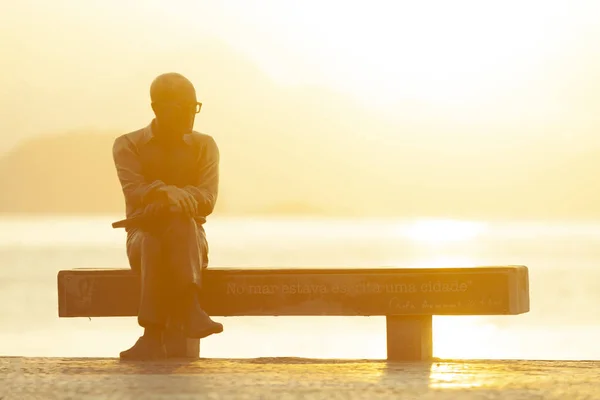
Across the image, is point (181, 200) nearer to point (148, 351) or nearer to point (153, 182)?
point (153, 182)

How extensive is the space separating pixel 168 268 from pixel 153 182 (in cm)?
71

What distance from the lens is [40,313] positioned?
3266 centimetres

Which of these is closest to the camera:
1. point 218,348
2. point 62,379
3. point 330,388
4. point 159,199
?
point 330,388

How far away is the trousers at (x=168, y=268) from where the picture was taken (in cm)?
1072

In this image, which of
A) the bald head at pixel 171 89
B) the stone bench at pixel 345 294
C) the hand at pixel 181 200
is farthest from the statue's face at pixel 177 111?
the stone bench at pixel 345 294

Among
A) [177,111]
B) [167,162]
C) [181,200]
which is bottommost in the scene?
[181,200]

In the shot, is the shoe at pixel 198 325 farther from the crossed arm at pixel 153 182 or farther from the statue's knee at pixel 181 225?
the crossed arm at pixel 153 182

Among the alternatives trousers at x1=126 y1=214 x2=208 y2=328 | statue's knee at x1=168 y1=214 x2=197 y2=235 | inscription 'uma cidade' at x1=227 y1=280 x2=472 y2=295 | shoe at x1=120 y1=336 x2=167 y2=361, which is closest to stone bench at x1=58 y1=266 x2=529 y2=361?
inscription 'uma cidade' at x1=227 y1=280 x2=472 y2=295

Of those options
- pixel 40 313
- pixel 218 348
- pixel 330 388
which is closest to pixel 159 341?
pixel 330 388

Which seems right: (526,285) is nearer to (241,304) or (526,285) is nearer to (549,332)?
(241,304)

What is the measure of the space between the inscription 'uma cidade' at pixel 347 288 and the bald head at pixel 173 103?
1.25m

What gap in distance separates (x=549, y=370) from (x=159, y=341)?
2.87 m

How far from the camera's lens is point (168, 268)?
1079 centimetres

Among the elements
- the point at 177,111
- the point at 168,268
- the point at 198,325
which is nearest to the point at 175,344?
the point at 198,325
